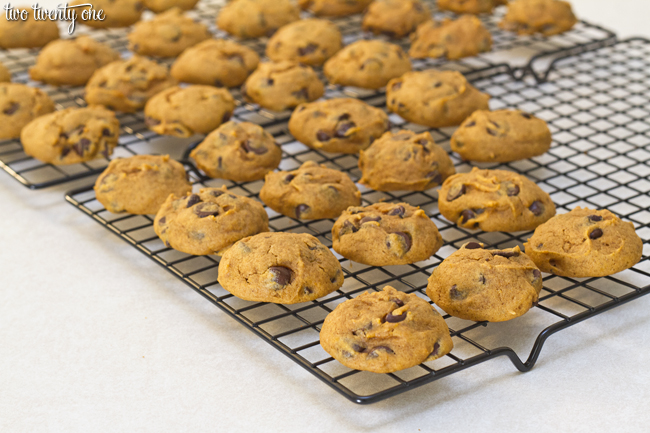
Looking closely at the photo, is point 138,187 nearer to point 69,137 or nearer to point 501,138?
point 69,137

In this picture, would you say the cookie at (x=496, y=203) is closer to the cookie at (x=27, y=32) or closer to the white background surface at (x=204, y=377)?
the white background surface at (x=204, y=377)

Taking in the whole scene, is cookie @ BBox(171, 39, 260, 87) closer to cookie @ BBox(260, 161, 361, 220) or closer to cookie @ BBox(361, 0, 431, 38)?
Result: cookie @ BBox(361, 0, 431, 38)

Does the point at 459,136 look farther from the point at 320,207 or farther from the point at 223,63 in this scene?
the point at 223,63

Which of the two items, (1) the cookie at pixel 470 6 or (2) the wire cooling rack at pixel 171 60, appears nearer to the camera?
(2) the wire cooling rack at pixel 171 60

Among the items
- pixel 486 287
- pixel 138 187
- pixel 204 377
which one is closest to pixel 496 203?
pixel 486 287

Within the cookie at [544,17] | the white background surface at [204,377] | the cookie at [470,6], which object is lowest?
the white background surface at [204,377]

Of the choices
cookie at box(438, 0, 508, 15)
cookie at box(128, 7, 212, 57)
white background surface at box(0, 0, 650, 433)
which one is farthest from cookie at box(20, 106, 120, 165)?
cookie at box(438, 0, 508, 15)

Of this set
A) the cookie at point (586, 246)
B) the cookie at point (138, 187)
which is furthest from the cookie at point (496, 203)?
the cookie at point (138, 187)
